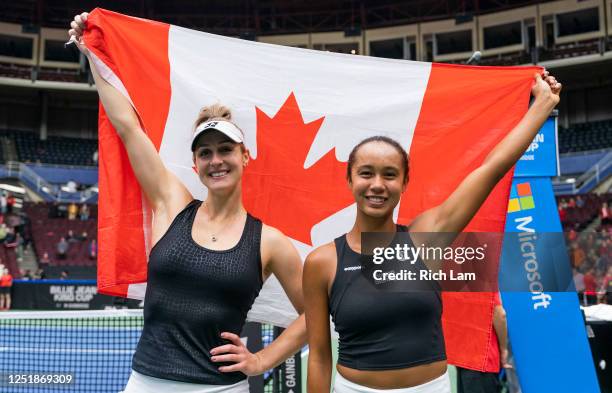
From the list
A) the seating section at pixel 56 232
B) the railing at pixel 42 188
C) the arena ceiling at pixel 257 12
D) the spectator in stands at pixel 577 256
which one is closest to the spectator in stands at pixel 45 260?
the seating section at pixel 56 232

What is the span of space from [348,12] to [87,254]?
20.8 meters

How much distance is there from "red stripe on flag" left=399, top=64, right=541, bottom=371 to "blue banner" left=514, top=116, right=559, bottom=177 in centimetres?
94

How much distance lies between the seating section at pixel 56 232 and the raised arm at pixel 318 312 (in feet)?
76.1

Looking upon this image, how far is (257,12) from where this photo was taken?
117 feet

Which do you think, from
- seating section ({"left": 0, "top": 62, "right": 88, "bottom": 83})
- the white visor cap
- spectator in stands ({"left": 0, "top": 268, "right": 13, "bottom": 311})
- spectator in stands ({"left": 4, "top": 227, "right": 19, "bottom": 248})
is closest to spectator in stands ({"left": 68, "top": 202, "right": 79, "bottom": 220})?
spectator in stands ({"left": 4, "top": 227, "right": 19, "bottom": 248})

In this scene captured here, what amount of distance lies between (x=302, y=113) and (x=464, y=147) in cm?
101

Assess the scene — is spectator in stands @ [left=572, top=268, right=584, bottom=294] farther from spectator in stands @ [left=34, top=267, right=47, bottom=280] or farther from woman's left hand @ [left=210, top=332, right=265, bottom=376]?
spectator in stands @ [left=34, top=267, right=47, bottom=280]

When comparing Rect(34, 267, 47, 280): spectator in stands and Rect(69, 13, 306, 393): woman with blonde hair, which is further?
Rect(34, 267, 47, 280): spectator in stands

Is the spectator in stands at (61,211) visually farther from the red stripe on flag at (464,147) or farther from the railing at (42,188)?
the red stripe on flag at (464,147)

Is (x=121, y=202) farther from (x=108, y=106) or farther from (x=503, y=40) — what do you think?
(x=503, y=40)

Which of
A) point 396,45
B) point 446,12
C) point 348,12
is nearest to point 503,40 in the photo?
point 446,12

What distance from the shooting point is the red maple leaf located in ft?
11.5

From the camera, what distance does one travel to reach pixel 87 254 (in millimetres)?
24562

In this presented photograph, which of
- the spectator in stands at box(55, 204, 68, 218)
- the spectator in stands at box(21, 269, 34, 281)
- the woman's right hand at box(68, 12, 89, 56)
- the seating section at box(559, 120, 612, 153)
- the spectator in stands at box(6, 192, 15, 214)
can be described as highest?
the seating section at box(559, 120, 612, 153)
